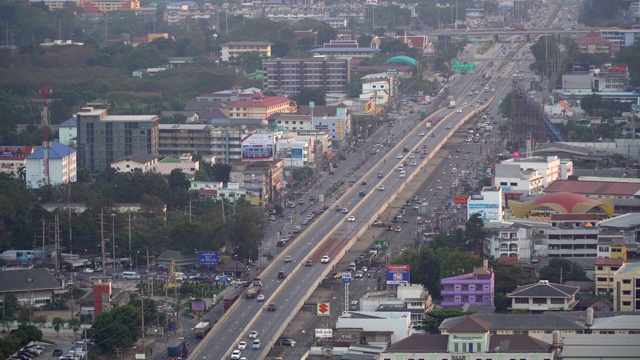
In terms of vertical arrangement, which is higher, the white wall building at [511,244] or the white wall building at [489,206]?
the white wall building at [489,206]

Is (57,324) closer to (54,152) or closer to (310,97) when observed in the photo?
(54,152)

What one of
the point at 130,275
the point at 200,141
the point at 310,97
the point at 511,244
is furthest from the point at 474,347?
the point at 310,97

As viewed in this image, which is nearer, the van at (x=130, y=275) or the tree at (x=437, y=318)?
the tree at (x=437, y=318)

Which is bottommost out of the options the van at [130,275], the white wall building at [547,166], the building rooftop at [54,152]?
the van at [130,275]

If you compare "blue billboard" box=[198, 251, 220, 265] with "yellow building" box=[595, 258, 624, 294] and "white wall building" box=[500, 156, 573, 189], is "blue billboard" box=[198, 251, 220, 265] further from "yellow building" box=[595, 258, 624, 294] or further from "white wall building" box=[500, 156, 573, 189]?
"white wall building" box=[500, 156, 573, 189]

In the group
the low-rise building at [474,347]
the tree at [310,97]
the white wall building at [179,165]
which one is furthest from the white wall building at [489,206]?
the tree at [310,97]

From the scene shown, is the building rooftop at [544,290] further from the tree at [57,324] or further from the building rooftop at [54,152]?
the building rooftop at [54,152]
